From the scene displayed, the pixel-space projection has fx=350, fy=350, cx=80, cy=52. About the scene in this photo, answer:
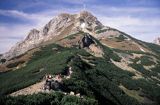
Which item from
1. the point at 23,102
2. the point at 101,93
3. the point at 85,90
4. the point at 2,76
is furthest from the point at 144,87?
the point at 23,102

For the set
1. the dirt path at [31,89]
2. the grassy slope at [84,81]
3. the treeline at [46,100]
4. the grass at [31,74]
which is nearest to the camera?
the treeline at [46,100]

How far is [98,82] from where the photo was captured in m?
173

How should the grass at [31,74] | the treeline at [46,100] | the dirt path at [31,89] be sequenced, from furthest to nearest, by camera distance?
the grass at [31,74], the dirt path at [31,89], the treeline at [46,100]

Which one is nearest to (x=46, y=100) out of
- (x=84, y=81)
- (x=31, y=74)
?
(x=84, y=81)

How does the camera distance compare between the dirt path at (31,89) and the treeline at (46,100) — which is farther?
the dirt path at (31,89)

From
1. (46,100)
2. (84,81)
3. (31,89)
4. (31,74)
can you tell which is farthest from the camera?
(31,74)

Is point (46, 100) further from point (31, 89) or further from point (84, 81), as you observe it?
point (84, 81)

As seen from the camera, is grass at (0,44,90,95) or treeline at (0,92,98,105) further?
grass at (0,44,90,95)

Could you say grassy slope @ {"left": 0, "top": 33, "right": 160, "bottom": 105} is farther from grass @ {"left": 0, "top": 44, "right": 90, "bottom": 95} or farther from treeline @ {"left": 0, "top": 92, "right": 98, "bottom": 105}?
treeline @ {"left": 0, "top": 92, "right": 98, "bottom": 105}

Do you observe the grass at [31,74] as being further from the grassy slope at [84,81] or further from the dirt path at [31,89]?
the dirt path at [31,89]

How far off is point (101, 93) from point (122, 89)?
94.5ft

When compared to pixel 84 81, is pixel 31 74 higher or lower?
higher

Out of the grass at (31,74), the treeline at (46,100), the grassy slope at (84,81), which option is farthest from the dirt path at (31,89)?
the treeline at (46,100)

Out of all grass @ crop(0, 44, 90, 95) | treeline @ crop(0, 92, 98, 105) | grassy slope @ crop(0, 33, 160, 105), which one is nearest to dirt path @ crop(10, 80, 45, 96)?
grass @ crop(0, 44, 90, 95)
